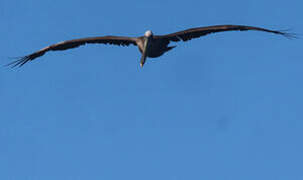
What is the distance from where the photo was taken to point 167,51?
27.5m

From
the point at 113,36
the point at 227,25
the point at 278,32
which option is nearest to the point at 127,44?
the point at 113,36

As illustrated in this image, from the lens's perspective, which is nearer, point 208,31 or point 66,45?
point 208,31

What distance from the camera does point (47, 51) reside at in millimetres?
29703

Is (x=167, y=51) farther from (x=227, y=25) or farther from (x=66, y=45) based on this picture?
(x=66, y=45)

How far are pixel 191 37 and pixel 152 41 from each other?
160cm

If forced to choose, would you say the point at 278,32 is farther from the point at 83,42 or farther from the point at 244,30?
the point at 83,42

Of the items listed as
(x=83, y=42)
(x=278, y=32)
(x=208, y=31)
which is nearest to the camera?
(x=278, y=32)

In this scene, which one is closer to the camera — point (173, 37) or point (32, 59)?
point (173, 37)

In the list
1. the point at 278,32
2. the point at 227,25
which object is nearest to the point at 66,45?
the point at 227,25

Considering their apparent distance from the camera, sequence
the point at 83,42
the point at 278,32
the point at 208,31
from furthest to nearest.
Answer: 1. the point at 83,42
2. the point at 208,31
3. the point at 278,32

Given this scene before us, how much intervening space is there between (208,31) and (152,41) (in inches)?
88.7

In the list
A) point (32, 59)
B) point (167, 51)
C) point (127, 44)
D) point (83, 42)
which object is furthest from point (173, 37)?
point (32, 59)

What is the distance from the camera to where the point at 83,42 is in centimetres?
2925

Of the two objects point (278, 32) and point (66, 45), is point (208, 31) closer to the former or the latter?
point (278, 32)
